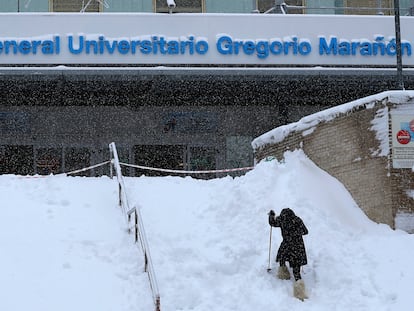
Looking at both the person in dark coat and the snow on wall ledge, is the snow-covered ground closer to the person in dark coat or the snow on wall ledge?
the person in dark coat

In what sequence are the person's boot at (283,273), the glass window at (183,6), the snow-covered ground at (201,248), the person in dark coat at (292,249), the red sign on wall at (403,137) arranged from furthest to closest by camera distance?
the glass window at (183,6) < the red sign on wall at (403,137) < the person's boot at (283,273) < the person in dark coat at (292,249) < the snow-covered ground at (201,248)

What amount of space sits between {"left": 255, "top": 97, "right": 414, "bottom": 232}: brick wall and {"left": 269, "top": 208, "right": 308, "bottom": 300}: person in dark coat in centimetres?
219

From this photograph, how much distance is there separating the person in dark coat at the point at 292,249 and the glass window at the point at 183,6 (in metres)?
15.5

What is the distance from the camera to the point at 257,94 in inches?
933

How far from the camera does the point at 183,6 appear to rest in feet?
82.6

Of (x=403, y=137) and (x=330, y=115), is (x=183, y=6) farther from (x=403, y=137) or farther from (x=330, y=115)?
(x=403, y=137)

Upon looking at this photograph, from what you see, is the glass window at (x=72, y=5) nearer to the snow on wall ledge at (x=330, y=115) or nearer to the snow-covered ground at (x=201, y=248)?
the snow on wall ledge at (x=330, y=115)

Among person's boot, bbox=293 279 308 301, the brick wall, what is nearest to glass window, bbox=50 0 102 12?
the brick wall

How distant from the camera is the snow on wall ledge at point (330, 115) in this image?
486 inches

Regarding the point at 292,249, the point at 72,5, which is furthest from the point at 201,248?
the point at 72,5

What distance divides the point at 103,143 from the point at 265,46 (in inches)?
241

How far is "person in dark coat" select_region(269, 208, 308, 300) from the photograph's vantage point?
33.9ft

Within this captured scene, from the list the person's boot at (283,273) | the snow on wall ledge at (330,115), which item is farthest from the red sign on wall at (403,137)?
the person's boot at (283,273)

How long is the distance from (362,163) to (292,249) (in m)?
3.08
